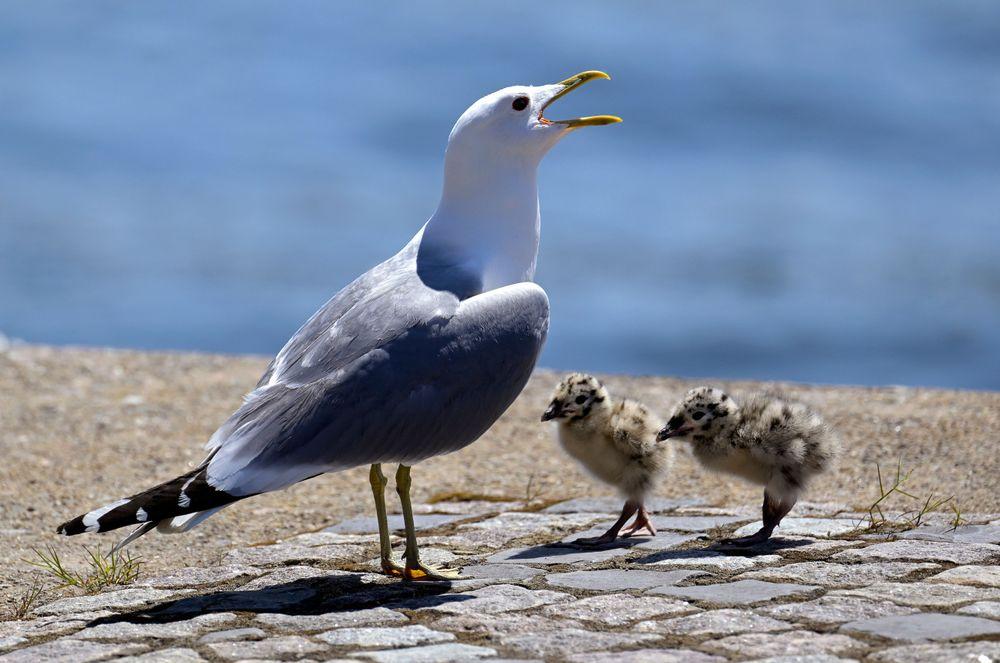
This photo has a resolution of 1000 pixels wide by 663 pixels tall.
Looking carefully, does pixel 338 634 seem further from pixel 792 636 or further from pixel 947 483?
pixel 947 483

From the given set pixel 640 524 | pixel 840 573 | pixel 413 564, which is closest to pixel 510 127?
pixel 640 524

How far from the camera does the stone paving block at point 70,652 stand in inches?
153

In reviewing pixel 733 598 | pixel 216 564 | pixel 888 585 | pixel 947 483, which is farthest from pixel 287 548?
pixel 947 483

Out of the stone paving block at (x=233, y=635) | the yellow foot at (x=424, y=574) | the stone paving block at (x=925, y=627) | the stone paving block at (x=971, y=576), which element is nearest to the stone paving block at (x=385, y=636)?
the stone paving block at (x=233, y=635)

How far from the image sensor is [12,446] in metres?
8.07

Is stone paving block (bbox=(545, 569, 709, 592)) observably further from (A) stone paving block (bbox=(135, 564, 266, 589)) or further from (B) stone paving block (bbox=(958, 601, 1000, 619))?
(A) stone paving block (bbox=(135, 564, 266, 589))

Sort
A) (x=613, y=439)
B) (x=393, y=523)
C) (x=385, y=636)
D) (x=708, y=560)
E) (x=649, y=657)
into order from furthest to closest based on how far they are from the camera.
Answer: (x=393, y=523) → (x=613, y=439) → (x=708, y=560) → (x=385, y=636) → (x=649, y=657)

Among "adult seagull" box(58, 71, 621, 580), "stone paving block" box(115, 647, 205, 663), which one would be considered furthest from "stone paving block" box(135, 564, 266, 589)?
"stone paving block" box(115, 647, 205, 663)

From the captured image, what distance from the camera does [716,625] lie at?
3.91m

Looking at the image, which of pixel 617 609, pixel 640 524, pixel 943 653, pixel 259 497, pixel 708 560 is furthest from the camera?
pixel 259 497

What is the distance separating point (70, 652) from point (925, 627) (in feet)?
7.97

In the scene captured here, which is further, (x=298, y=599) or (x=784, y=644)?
(x=298, y=599)

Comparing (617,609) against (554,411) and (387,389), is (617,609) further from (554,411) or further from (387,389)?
(554,411)

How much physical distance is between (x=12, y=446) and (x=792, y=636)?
18.7 ft
